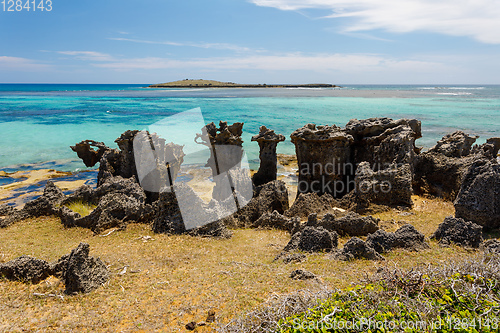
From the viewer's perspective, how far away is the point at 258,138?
45.1 feet

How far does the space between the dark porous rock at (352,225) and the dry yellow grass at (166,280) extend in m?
0.41

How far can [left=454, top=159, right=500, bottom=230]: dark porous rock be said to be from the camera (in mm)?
7633

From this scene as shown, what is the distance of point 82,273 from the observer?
588 centimetres

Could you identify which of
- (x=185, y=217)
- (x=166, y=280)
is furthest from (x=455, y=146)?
(x=166, y=280)

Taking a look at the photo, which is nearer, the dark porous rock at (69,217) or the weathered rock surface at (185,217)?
the weathered rock surface at (185,217)

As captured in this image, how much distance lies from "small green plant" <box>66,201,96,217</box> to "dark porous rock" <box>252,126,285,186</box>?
6.55m

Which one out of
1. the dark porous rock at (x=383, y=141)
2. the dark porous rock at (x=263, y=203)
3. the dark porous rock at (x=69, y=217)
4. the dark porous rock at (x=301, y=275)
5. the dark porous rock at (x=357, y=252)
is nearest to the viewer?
the dark porous rock at (x=301, y=275)

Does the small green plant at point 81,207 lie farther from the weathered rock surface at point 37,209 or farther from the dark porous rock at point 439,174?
the dark porous rock at point 439,174

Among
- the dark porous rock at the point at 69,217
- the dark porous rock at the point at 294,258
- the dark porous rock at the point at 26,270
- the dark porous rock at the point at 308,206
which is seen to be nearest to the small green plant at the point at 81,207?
the dark porous rock at the point at 69,217

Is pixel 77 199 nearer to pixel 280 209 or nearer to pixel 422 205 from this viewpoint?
pixel 280 209

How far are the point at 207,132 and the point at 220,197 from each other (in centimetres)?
324

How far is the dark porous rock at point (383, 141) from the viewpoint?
11388mm

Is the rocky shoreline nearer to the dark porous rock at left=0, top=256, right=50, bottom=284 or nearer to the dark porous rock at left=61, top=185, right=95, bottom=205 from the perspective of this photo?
the dark porous rock at left=61, top=185, right=95, bottom=205

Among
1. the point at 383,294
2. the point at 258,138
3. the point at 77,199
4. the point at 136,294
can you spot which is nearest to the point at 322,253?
the point at 383,294
